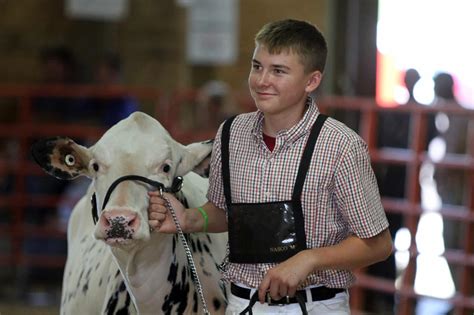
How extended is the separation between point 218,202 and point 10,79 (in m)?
9.24

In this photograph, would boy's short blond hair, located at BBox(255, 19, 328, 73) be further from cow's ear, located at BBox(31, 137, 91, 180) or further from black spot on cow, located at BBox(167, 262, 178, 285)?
black spot on cow, located at BBox(167, 262, 178, 285)

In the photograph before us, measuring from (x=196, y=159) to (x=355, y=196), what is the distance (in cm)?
73

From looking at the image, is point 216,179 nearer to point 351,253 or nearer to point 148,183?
point 148,183

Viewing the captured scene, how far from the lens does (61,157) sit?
13.9 feet

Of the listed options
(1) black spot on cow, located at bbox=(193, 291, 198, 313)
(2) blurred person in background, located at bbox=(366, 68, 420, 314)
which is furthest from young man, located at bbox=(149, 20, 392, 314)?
(2) blurred person in background, located at bbox=(366, 68, 420, 314)

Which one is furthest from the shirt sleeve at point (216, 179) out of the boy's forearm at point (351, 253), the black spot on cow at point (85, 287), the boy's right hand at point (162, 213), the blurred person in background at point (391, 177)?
the blurred person in background at point (391, 177)

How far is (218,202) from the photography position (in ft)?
13.5

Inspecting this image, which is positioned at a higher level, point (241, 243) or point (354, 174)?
point (354, 174)

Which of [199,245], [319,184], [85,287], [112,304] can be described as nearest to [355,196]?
[319,184]

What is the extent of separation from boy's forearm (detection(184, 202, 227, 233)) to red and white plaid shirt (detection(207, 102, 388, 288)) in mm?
187

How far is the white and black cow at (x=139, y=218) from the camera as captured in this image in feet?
12.6

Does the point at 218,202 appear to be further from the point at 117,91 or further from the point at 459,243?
the point at 459,243

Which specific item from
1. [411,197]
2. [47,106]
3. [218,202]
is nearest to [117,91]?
[47,106]

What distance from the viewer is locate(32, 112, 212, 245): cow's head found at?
3793mm
